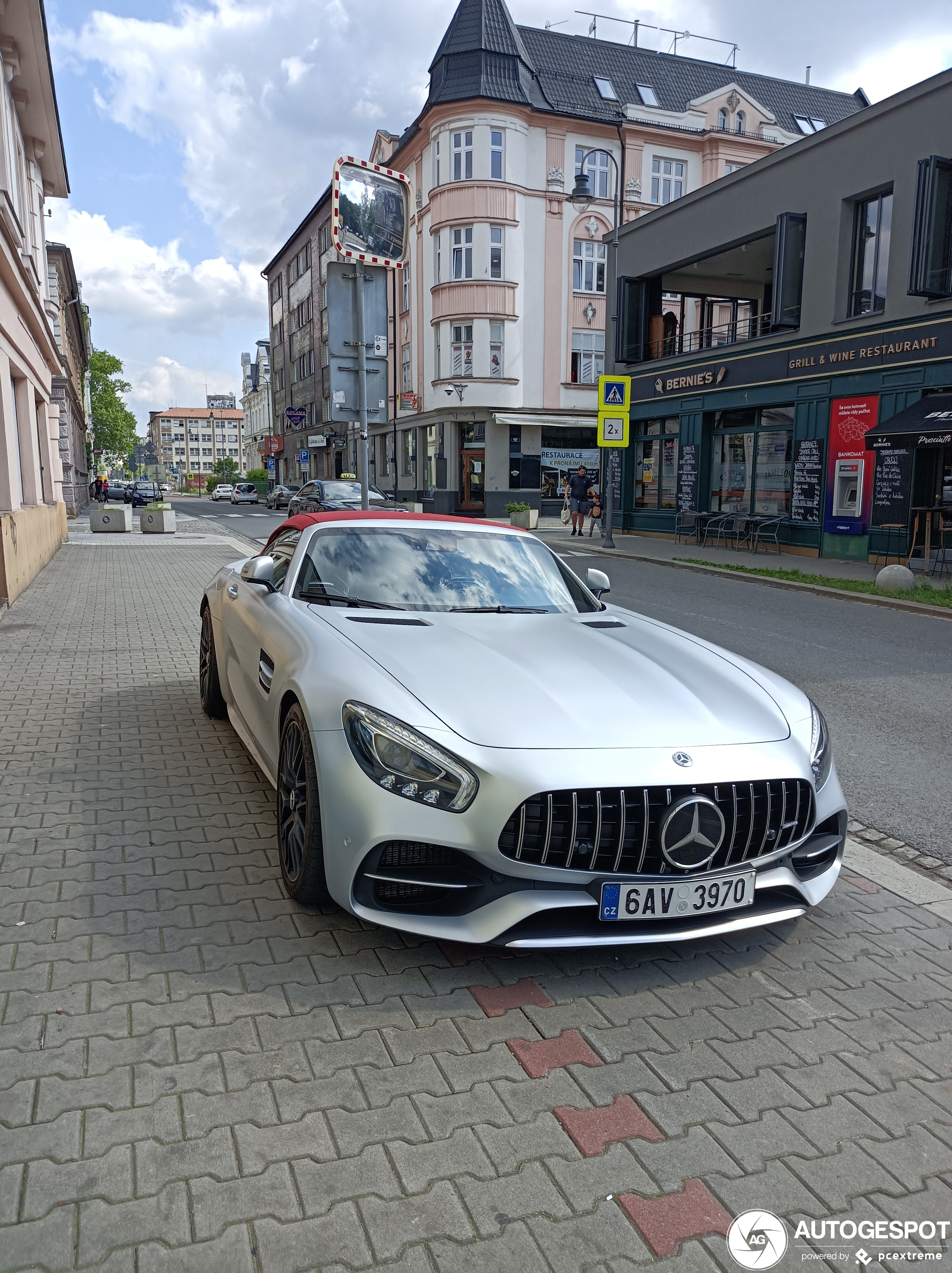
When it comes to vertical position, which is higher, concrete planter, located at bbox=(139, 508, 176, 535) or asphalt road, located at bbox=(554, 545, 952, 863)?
concrete planter, located at bbox=(139, 508, 176, 535)

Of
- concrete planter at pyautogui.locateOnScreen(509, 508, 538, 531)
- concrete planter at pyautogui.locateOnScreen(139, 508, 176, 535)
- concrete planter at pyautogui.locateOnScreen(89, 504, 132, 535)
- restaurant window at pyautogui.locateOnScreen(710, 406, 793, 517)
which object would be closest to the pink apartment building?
concrete planter at pyautogui.locateOnScreen(509, 508, 538, 531)

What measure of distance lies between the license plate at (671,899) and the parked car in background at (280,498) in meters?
46.5

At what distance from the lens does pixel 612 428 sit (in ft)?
71.8

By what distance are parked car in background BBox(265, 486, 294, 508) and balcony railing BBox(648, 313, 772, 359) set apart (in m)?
26.5

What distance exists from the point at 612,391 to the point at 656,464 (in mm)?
4201

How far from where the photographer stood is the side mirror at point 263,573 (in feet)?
15.6

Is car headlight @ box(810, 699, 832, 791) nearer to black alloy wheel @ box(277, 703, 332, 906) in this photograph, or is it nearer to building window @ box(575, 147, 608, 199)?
black alloy wheel @ box(277, 703, 332, 906)

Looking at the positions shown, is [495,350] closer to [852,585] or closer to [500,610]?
[852,585]

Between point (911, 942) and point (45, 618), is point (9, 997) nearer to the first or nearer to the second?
point (911, 942)

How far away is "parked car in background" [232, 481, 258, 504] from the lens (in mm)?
63469

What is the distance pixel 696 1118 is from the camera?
2.43m

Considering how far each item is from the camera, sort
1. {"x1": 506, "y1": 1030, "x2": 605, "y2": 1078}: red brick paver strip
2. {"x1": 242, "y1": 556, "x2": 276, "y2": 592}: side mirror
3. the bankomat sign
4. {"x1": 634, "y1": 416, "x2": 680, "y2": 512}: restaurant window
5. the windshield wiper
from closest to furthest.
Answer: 1. {"x1": 506, "y1": 1030, "x2": 605, "y2": 1078}: red brick paver strip
2. the windshield wiper
3. {"x1": 242, "y1": 556, "x2": 276, "y2": 592}: side mirror
4. the bankomat sign
5. {"x1": 634, "y1": 416, "x2": 680, "y2": 512}: restaurant window

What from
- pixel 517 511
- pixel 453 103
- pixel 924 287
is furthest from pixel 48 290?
pixel 924 287

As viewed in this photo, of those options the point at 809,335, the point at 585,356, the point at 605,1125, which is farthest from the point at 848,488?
the point at 585,356
